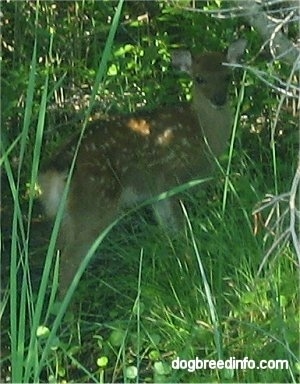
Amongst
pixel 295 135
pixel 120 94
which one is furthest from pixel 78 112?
pixel 295 135

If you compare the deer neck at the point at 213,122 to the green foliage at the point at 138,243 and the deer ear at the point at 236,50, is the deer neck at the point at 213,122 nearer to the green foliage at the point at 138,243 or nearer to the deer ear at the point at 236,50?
the green foliage at the point at 138,243

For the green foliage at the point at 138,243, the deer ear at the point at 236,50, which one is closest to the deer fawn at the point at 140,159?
the deer ear at the point at 236,50

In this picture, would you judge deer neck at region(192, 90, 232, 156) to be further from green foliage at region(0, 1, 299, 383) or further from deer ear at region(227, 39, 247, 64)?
deer ear at region(227, 39, 247, 64)

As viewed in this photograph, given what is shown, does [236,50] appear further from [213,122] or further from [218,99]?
[213,122]

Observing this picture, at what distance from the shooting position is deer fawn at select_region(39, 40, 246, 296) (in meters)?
4.53

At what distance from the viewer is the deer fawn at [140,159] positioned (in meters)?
4.53

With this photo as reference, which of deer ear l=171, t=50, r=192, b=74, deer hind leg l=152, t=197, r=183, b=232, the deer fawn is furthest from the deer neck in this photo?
deer hind leg l=152, t=197, r=183, b=232

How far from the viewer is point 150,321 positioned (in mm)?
3912

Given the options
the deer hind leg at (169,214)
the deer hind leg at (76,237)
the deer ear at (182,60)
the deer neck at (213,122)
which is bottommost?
the deer hind leg at (169,214)

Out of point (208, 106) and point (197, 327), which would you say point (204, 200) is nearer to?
point (208, 106)

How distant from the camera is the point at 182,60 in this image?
16.7ft

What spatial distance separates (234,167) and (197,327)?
4.12 ft

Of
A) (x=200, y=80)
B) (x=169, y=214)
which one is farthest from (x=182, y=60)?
(x=169, y=214)

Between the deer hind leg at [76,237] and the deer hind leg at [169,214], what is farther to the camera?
the deer hind leg at [169,214]
